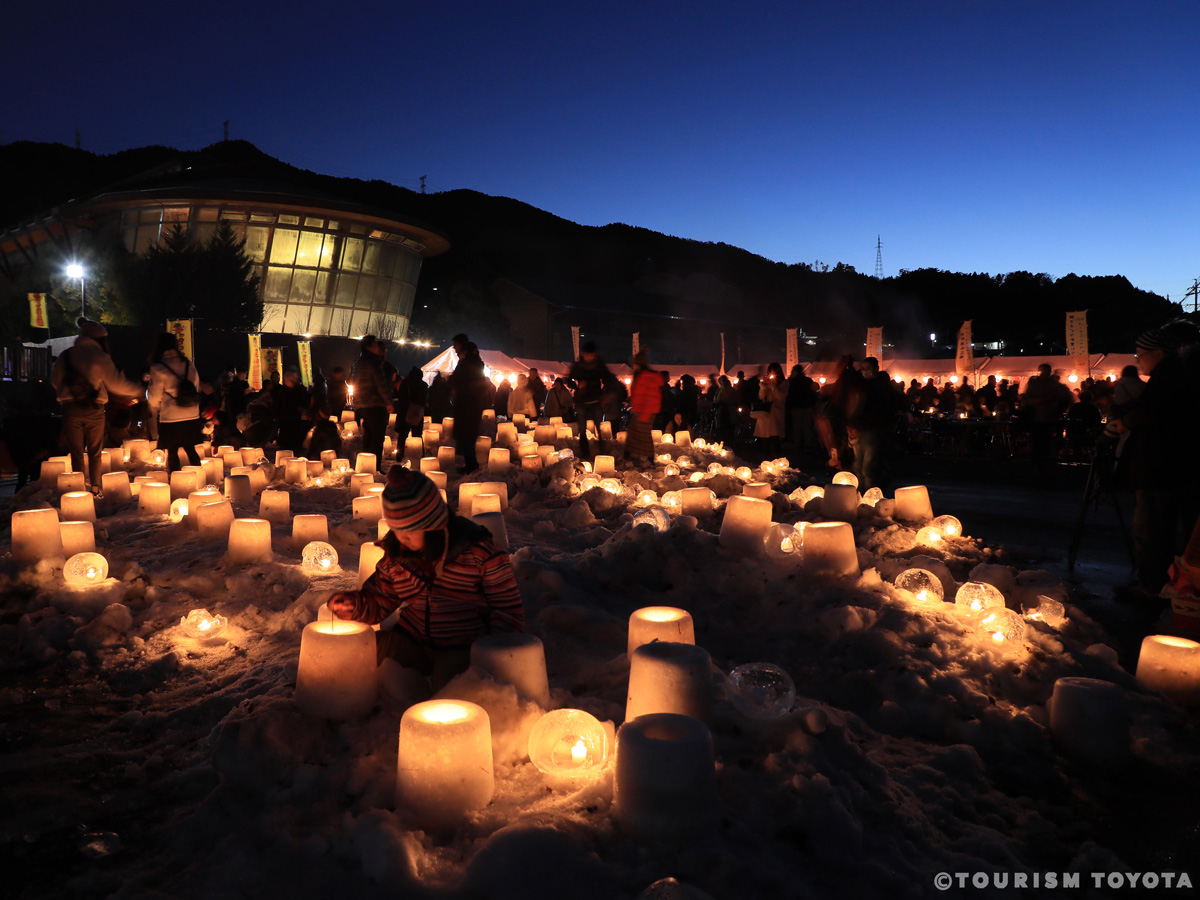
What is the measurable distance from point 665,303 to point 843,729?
168ft

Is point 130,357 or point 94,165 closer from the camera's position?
point 130,357

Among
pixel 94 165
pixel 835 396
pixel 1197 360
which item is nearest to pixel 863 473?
pixel 835 396

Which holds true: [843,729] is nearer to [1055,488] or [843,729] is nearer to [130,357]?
[1055,488]

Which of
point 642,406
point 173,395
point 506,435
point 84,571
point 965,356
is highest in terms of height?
point 965,356

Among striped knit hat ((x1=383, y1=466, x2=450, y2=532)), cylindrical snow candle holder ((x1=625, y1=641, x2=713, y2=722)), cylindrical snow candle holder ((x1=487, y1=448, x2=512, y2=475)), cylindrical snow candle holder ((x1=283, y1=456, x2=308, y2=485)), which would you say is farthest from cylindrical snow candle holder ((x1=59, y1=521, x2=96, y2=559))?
cylindrical snow candle holder ((x1=487, y1=448, x2=512, y2=475))

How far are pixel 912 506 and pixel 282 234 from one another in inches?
1519

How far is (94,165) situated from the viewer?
3430 inches

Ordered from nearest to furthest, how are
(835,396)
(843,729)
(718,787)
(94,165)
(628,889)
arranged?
(628,889), (718,787), (843,729), (835,396), (94,165)

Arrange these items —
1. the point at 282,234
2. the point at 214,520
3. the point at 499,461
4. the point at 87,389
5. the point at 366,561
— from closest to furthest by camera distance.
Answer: the point at 366,561 → the point at 214,520 → the point at 87,389 → the point at 499,461 → the point at 282,234

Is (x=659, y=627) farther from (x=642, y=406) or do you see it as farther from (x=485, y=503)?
(x=642, y=406)

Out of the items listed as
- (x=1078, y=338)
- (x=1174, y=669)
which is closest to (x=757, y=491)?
(x=1174, y=669)

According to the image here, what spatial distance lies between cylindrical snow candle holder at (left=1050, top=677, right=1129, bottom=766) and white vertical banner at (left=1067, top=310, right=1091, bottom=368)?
19.8 metres

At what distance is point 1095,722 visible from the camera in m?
3.31

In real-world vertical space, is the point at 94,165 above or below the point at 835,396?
above
